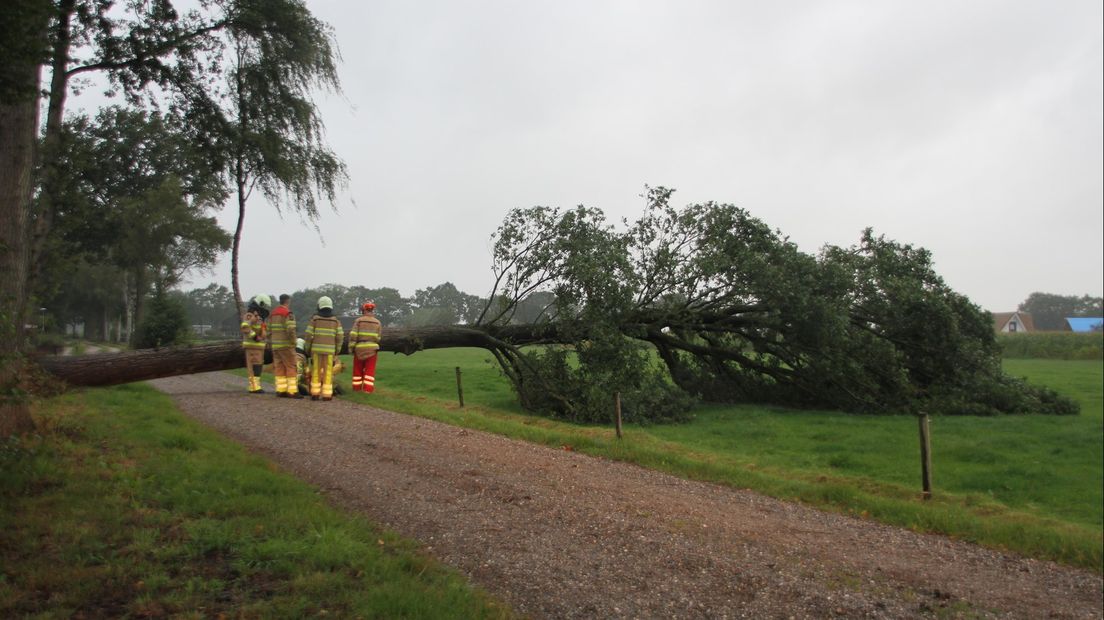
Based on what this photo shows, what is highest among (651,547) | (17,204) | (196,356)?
(17,204)

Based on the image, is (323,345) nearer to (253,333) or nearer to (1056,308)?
(253,333)

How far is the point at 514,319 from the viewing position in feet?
53.8

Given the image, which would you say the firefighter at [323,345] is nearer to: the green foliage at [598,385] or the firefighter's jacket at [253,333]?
the firefighter's jacket at [253,333]

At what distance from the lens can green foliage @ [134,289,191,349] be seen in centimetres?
2205

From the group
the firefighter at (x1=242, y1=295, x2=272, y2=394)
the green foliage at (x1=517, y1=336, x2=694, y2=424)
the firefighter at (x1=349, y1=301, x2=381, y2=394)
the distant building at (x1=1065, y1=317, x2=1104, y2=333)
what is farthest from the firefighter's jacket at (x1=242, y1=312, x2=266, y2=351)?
the distant building at (x1=1065, y1=317, x2=1104, y2=333)

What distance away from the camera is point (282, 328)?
1312cm

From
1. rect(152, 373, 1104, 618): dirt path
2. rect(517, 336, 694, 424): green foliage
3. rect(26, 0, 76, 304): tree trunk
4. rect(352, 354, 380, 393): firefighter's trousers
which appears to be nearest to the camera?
rect(152, 373, 1104, 618): dirt path

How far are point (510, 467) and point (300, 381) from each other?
7935 mm

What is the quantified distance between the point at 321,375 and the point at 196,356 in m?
2.32

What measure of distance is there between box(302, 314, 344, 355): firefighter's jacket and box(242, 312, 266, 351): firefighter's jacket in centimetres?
136

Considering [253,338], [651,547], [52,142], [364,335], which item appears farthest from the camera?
[253,338]

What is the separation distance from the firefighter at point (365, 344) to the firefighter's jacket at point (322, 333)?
14.3 inches

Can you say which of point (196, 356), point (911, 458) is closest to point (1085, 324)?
point (911, 458)

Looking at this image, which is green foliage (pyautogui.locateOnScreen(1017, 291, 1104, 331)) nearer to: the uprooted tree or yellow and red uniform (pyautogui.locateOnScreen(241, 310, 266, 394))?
the uprooted tree
